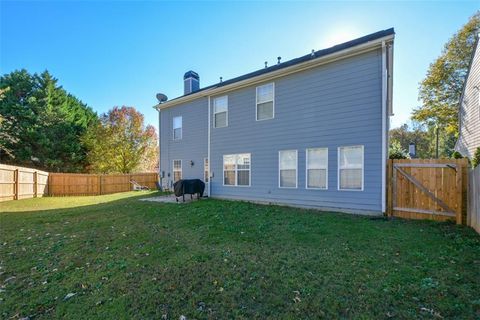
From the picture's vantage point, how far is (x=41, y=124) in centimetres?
2164

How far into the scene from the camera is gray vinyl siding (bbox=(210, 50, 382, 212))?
735 centimetres

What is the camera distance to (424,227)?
590cm

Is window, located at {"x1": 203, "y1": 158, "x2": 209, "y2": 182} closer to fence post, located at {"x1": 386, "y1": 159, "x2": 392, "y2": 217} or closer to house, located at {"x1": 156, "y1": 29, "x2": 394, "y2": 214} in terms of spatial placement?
house, located at {"x1": 156, "y1": 29, "x2": 394, "y2": 214}

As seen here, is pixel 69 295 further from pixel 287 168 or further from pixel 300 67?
pixel 300 67

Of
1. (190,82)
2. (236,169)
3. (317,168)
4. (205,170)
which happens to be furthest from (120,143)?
(317,168)

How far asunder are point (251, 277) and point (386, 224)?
4665mm

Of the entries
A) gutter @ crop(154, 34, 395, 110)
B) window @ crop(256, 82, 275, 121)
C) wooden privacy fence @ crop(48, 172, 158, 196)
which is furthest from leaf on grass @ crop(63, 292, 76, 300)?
wooden privacy fence @ crop(48, 172, 158, 196)

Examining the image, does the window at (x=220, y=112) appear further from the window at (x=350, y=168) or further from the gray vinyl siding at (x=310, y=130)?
the window at (x=350, y=168)

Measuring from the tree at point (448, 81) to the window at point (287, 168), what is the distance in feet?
60.8

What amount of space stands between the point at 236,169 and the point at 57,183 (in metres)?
13.9

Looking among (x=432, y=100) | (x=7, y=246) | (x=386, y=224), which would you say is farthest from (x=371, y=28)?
(x=432, y=100)

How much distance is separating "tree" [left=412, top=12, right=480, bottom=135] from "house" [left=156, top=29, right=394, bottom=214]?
15259 millimetres

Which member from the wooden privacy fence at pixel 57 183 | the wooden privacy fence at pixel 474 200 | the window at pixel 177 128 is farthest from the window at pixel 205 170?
the wooden privacy fence at pixel 57 183

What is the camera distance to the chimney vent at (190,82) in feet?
49.0
